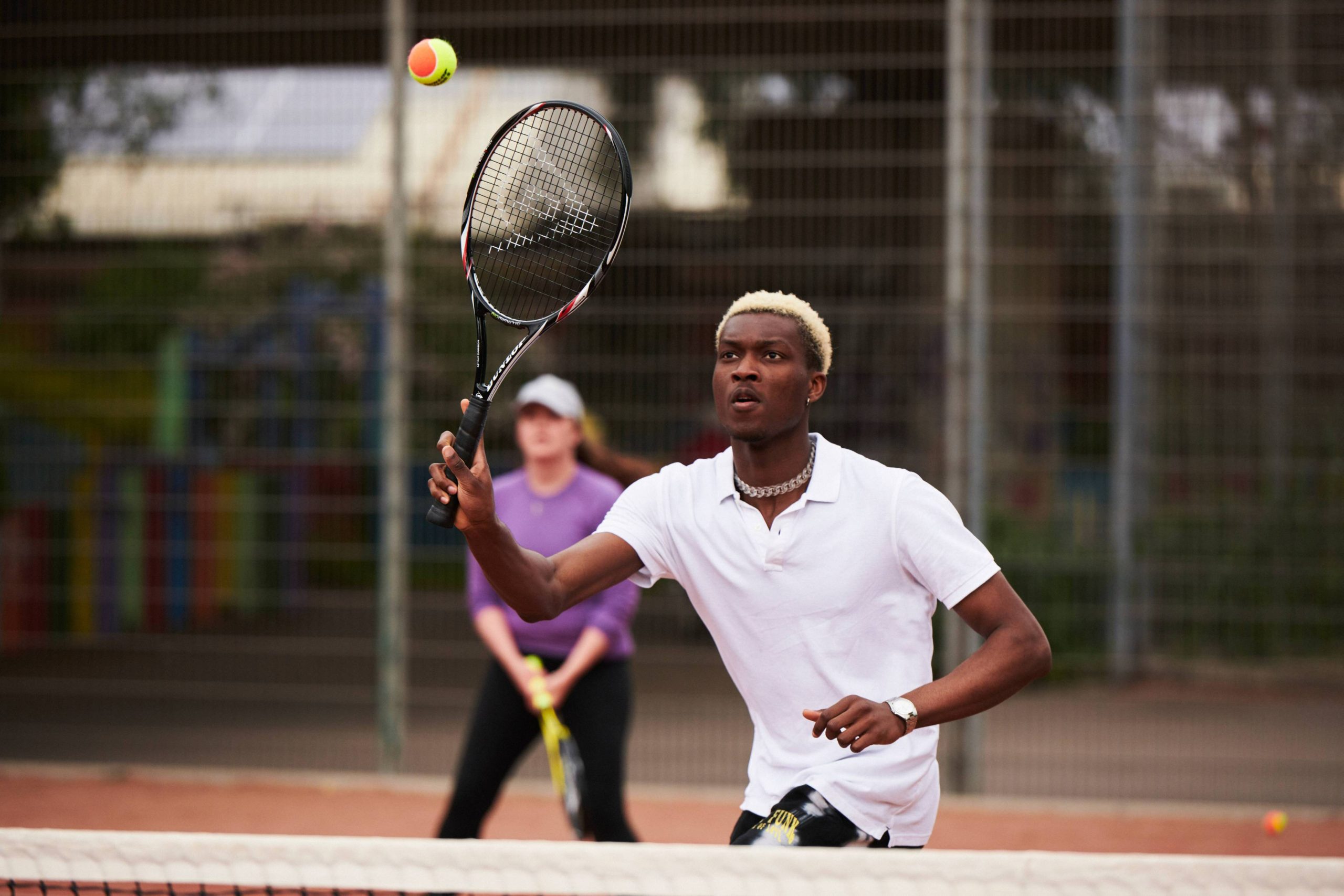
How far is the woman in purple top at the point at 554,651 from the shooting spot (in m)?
4.95

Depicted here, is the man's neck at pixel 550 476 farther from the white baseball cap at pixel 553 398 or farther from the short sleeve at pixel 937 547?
the short sleeve at pixel 937 547

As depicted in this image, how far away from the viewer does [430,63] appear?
3.42 m

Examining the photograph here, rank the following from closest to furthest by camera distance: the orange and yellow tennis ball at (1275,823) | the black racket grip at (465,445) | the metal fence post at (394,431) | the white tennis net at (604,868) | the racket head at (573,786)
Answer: the white tennis net at (604,868), the black racket grip at (465,445), the racket head at (573,786), the orange and yellow tennis ball at (1275,823), the metal fence post at (394,431)

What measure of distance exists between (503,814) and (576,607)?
257 cm

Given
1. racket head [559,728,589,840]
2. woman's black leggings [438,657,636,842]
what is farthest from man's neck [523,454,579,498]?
racket head [559,728,589,840]

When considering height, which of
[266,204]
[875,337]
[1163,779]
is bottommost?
[1163,779]

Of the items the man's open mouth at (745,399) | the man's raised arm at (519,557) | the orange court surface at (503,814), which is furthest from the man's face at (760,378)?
the orange court surface at (503,814)

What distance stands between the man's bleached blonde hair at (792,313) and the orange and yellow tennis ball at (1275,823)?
173 inches

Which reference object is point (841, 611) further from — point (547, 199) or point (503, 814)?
point (503, 814)

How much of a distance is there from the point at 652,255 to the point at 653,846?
5.50 meters

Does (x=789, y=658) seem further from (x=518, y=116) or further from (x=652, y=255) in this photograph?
(x=652, y=255)

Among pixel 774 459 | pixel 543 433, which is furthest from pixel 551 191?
pixel 543 433

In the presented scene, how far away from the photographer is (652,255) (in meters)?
7.70

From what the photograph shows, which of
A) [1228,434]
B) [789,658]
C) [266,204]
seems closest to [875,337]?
[1228,434]
